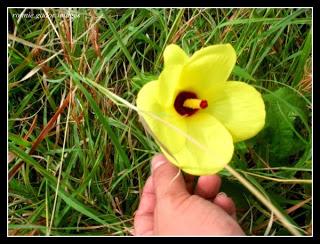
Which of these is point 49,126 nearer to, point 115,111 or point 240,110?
point 115,111

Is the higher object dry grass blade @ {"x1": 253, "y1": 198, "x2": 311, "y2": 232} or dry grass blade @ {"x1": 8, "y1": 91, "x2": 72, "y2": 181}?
dry grass blade @ {"x1": 8, "y1": 91, "x2": 72, "y2": 181}

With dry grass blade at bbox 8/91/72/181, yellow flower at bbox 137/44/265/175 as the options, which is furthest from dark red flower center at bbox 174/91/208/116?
dry grass blade at bbox 8/91/72/181

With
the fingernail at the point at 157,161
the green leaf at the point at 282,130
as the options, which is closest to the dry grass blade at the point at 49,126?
the fingernail at the point at 157,161

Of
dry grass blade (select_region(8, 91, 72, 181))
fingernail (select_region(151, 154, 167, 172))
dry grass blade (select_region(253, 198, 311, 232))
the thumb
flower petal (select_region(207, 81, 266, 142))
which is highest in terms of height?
flower petal (select_region(207, 81, 266, 142))

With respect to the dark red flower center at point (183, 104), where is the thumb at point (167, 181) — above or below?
below

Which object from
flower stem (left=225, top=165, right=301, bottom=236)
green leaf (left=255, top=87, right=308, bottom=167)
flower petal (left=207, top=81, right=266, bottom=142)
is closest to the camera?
flower stem (left=225, top=165, right=301, bottom=236)

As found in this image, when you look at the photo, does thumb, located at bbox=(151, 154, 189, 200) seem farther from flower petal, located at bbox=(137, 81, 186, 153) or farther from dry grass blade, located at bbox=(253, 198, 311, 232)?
dry grass blade, located at bbox=(253, 198, 311, 232)

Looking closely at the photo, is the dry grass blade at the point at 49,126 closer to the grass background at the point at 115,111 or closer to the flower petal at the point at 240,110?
the grass background at the point at 115,111
